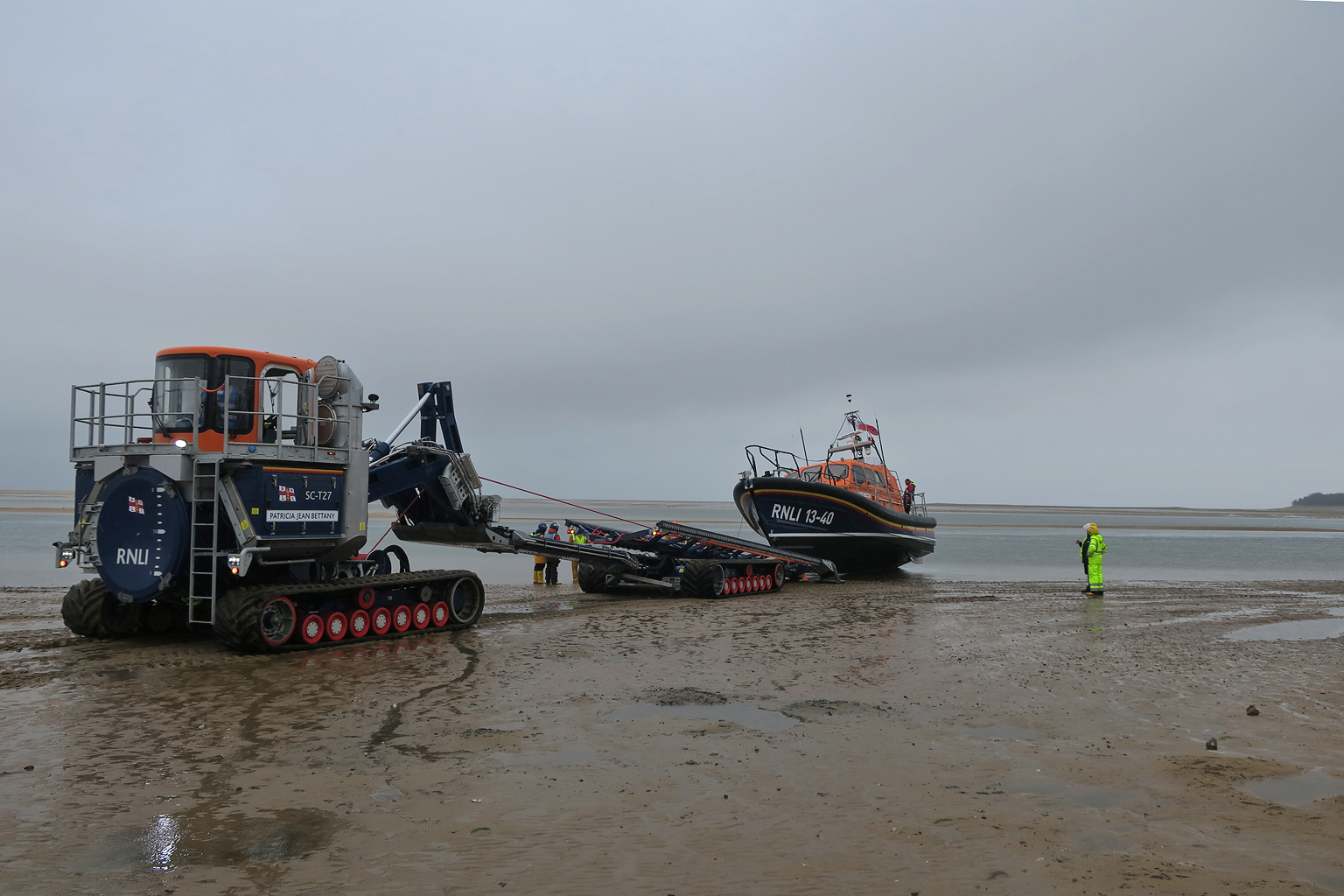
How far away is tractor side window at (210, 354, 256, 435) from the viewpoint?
10.3m

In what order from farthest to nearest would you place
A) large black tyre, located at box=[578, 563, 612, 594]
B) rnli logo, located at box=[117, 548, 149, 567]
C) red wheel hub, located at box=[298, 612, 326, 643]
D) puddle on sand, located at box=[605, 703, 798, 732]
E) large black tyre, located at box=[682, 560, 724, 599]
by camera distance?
1. large black tyre, located at box=[578, 563, 612, 594]
2. large black tyre, located at box=[682, 560, 724, 599]
3. red wheel hub, located at box=[298, 612, 326, 643]
4. rnli logo, located at box=[117, 548, 149, 567]
5. puddle on sand, located at box=[605, 703, 798, 732]

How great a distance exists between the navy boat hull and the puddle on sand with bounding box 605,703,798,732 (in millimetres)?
15232

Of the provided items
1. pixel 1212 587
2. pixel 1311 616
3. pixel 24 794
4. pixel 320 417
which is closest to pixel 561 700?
pixel 24 794

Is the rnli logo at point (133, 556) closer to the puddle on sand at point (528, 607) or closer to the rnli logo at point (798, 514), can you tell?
the puddle on sand at point (528, 607)

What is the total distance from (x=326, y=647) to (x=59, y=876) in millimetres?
6762

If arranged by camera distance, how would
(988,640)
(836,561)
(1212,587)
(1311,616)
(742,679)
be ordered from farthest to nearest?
(836,561), (1212,587), (1311,616), (988,640), (742,679)

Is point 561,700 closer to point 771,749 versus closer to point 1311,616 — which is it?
point 771,749

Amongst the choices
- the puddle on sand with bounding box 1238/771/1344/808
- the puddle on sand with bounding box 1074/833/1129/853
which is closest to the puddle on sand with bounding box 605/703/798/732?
the puddle on sand with bounding box 1074/833/1129/853

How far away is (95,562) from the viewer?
1010cm

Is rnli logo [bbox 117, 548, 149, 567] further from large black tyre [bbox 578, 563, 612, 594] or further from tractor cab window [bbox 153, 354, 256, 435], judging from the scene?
large black tyre [bbox 578, 563, 612, 594]

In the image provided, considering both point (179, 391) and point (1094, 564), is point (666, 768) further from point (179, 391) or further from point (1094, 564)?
point (1094, 564)

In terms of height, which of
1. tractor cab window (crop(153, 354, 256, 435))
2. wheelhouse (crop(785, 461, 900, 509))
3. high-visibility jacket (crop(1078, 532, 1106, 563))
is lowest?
high-visibility jacket (crop(1078, 532, 1106, 563))

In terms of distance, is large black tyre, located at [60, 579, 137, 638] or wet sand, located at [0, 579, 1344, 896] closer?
wet sand, located at [0, 579, 1344, 896]


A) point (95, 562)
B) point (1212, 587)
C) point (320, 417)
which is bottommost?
point (1212, 587)
